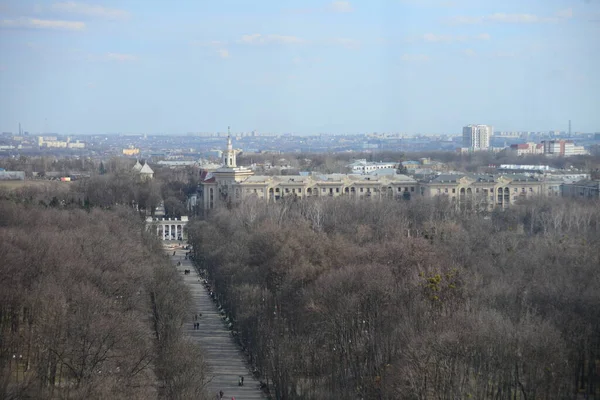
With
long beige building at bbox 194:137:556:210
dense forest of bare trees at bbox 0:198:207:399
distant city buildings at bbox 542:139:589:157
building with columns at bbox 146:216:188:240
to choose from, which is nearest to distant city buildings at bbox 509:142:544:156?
distant city buildings at bbox 542:139:589:157

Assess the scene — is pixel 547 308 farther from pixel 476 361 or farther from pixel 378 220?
pixel 378 220

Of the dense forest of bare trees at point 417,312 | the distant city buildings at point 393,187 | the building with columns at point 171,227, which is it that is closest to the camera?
the dense forest of bare trees at point 417,312

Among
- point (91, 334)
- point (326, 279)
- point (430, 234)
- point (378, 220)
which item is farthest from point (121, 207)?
point (91, 334)

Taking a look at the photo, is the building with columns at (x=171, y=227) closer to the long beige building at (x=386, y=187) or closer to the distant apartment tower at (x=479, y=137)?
the long beige building at (x=386, y=187)

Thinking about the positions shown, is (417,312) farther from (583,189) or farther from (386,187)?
(386,187)

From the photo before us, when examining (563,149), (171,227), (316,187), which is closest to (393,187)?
(316,187)

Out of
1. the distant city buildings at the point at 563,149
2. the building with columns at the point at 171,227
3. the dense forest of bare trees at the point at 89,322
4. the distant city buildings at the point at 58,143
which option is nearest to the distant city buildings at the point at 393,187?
the building with columns at the point at 171,227

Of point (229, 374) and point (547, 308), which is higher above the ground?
point (547, 308)
